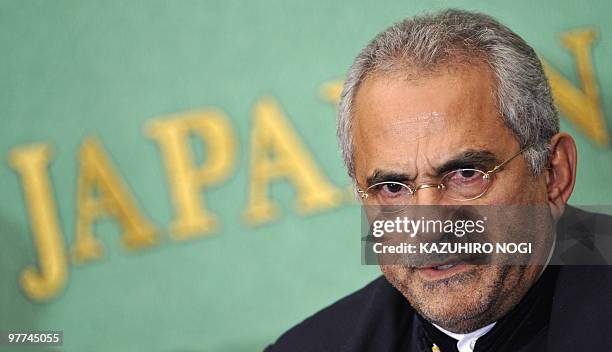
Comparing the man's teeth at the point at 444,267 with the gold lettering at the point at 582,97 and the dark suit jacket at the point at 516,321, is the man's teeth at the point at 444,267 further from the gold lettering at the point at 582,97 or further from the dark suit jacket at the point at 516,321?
the gold lettering at the point at 582,97

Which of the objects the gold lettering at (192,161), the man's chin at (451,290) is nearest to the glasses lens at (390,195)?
the man's chin at (451,290)

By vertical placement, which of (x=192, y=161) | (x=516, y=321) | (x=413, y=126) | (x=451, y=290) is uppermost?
(x=413, y=126)

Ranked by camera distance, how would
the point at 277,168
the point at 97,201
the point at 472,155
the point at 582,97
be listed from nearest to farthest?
the point at 472,155 < the point at 582,97 < the point at 277,168 < the point at 97,201

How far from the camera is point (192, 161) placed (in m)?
2.93

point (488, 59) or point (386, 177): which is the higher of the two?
point (488, 59)

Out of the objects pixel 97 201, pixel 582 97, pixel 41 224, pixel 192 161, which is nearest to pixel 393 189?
pixel 582 97

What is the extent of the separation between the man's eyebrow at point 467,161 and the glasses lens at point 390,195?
7 cm

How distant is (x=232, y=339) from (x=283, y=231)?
1.16 ft

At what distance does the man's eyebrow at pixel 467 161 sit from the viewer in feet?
5.16

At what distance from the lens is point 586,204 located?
2.62 m

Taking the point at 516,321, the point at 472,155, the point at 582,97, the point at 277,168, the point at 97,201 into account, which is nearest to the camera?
the point at 472,155

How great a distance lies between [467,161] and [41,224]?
70.6 inches

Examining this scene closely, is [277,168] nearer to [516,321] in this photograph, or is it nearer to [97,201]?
[97,201]

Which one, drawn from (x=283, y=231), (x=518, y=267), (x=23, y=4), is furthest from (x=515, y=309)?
(x=23, y=4)
